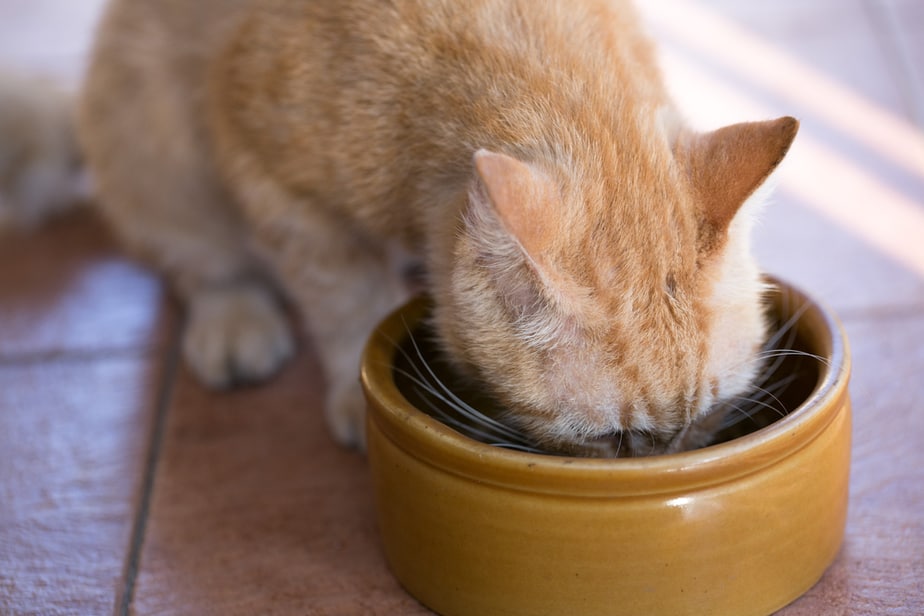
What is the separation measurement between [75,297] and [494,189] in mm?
1581

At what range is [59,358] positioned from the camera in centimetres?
207

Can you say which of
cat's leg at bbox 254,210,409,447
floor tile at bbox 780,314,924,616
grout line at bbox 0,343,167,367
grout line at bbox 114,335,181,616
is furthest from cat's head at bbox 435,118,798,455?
grout line at bbox 0,343,167,367

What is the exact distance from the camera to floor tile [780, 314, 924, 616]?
1.32 metres

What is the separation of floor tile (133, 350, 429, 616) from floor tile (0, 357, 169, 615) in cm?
6

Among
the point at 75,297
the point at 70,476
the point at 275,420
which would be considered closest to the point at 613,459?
the point at 275,420

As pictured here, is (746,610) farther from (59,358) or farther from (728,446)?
(59,358)

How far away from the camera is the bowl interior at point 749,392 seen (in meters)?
1.33

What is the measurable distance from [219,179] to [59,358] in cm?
51

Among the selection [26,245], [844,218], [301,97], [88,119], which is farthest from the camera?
[26,245]

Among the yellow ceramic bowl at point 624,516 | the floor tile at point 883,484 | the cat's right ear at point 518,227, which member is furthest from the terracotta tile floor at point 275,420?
the cat's right ear at point 518,227

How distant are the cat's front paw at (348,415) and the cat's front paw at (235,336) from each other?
0.88 ft

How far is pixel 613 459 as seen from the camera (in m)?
1.12

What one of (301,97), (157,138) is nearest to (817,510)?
(301,97)

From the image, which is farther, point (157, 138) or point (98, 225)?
point (98, 225)
